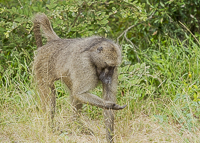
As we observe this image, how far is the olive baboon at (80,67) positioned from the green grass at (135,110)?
0.18m

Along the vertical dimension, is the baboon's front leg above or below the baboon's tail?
below

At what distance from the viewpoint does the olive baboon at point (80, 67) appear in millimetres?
3357

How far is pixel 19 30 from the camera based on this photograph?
200 inches

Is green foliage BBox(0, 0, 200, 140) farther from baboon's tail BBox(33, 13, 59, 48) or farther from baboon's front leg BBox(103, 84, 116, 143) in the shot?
baboon's front leg BBox(103, 84, 116, 143)

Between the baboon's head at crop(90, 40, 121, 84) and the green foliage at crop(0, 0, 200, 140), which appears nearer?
the baboon's head at crop(90, 40, 121, 84)

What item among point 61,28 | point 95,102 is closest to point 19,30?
point 61,28

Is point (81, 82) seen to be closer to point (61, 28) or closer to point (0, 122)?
point (0, 122)

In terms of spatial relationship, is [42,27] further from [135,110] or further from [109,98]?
[135,110]

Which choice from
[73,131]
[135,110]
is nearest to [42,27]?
[73,131]

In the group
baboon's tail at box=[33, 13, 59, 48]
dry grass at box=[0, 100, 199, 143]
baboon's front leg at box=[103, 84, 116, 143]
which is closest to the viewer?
dry grass at box=[0, 100, 199, 143]

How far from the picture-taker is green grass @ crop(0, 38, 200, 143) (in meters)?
3.41

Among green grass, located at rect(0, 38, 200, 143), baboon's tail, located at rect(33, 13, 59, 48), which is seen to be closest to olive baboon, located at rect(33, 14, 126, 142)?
baboon's tail, located at rect(33, 13, 59, 48)

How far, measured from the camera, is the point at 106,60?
10.9 ft

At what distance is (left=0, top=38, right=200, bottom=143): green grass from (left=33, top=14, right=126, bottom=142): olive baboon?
0.60 feet
